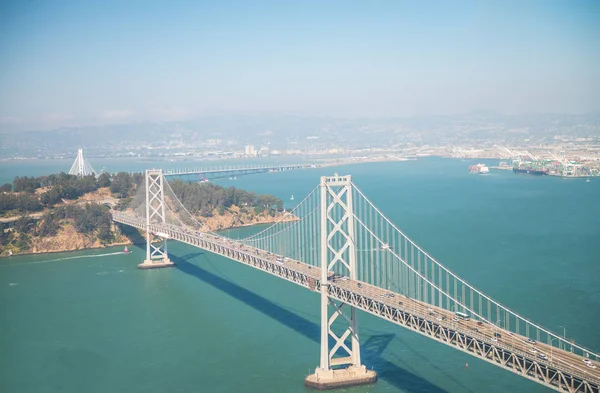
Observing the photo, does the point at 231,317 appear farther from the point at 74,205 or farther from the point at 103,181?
the point at 103,181

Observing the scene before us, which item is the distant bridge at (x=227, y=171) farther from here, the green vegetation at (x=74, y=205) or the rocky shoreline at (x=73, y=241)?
the rocky shoreline at (x=73, y=241)

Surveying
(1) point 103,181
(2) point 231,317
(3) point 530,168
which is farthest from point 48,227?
(3) point 530,168

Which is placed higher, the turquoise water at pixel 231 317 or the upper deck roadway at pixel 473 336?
the upper deck roadway at pixel 473 336

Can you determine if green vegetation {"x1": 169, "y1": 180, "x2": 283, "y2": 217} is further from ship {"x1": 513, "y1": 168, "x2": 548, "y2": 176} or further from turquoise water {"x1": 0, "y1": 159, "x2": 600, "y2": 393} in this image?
ship {"x1": 513, "y1": 168, "x2": 548, "y2": 176}

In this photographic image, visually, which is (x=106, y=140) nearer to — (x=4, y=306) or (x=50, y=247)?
(x=50, y=247)

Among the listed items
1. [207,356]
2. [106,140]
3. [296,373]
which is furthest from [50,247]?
[106,140]

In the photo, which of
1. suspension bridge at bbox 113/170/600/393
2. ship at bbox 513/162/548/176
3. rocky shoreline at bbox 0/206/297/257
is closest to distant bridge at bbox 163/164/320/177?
ship at bbox 513/162/548/176

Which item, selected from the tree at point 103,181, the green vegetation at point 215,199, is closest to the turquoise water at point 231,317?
the green vegetation at point 215,199
